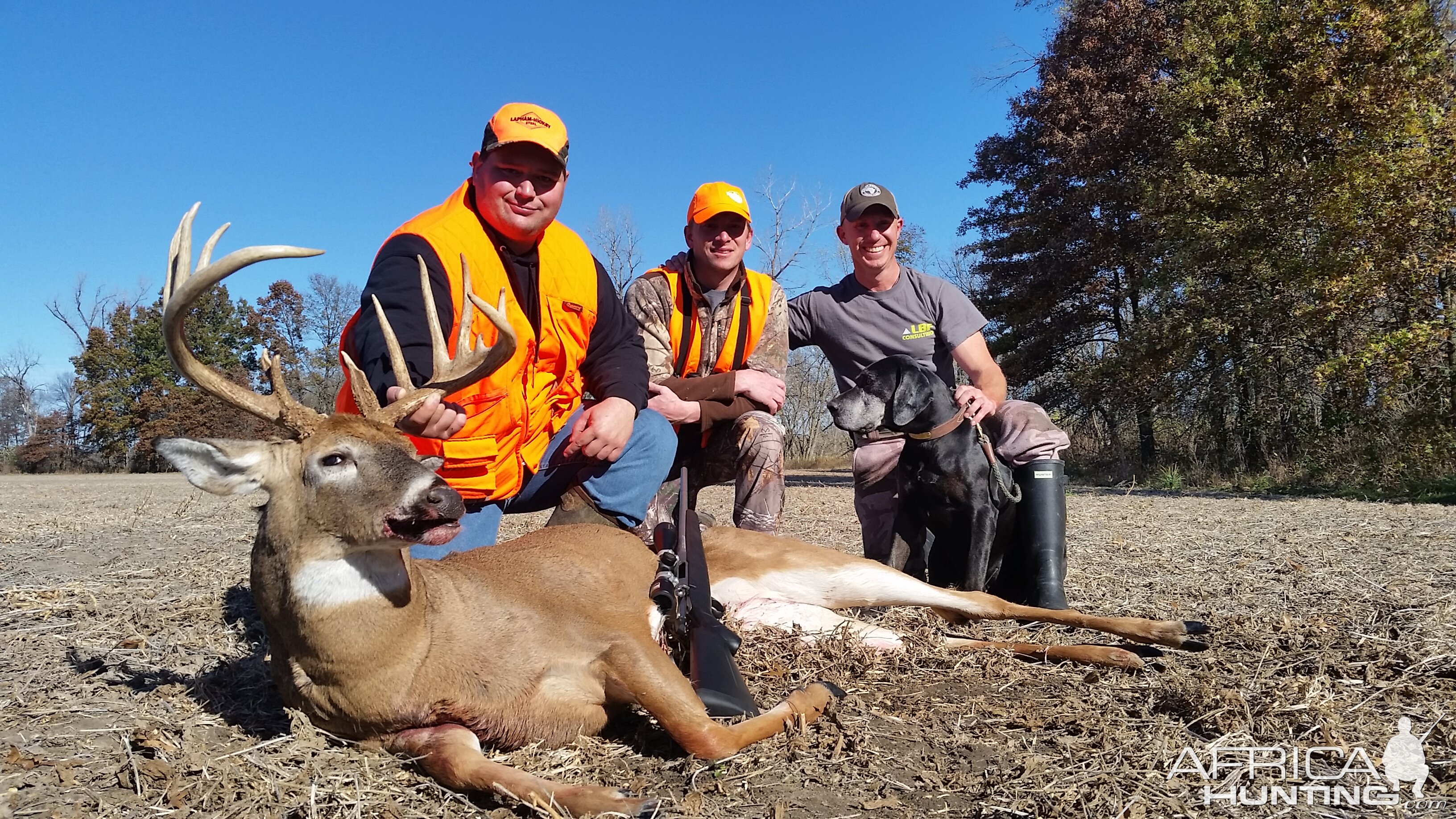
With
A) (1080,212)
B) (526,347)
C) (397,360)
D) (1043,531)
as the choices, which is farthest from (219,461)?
(1080,212)

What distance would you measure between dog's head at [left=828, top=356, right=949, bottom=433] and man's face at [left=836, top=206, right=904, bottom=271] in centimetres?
85

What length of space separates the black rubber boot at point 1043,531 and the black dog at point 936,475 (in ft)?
0.36

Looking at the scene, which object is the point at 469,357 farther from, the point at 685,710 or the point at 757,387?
the point at 757,387

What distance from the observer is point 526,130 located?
3.79 meters

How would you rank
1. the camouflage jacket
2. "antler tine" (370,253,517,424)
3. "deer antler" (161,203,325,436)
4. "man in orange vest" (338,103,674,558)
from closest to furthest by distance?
"deer antler" (161,203,325,436) → "antler tine" (370,253,517,424) → "man in orange vest" (338,103,674,558) → the camouflage jacket

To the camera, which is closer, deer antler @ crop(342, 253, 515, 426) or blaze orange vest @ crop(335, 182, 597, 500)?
deer antler @ crop(342, 253, 515, 426)

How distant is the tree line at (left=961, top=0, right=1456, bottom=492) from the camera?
11219 mm

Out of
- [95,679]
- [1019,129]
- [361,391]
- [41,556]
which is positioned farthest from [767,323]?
[1019,129]

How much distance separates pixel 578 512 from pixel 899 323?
95.7 inches

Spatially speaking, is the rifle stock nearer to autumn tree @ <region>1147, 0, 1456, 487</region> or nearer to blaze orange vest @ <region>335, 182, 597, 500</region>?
blaze orange vest @ <region>335, 182, 597, 500</region>

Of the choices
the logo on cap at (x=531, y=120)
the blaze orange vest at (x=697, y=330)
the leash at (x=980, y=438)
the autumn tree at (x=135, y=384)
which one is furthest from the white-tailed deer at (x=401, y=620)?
the autumn tree at (x=135, y=384)

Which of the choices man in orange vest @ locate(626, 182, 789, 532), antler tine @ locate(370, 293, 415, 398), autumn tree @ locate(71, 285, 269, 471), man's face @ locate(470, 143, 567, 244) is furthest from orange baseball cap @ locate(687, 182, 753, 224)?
autumn tree @ locate(71, 285, 269, 471)

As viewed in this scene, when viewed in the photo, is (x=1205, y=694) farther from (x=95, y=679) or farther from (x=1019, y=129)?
(x=1019, y=129)

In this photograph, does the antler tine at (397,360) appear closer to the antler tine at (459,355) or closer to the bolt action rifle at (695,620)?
the antler tine at (459,355)
